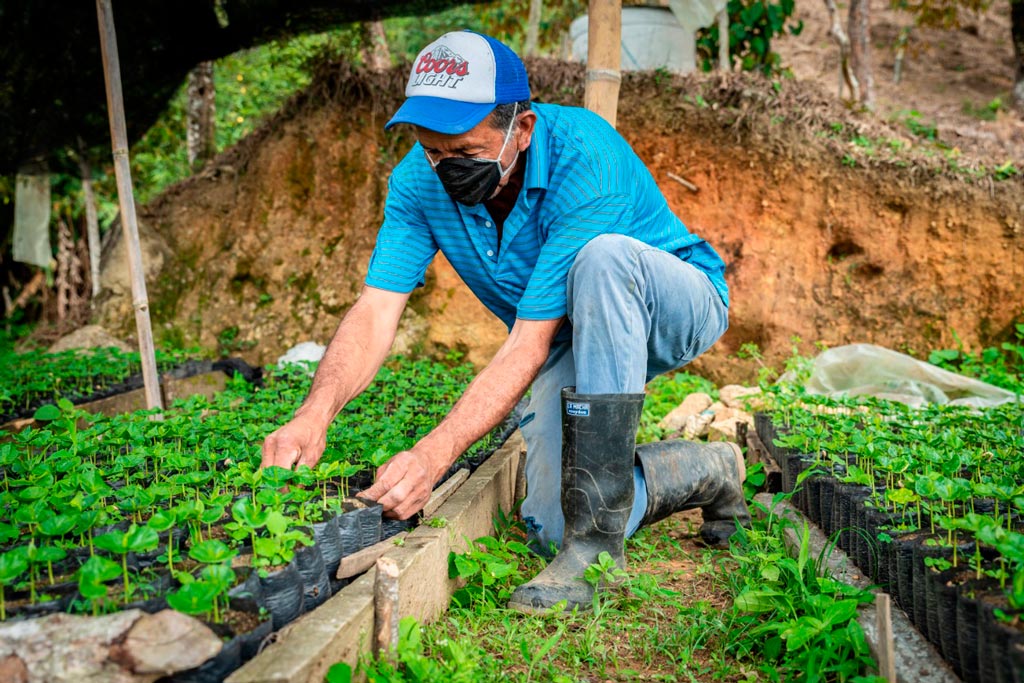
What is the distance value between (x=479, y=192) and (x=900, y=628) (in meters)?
1.69

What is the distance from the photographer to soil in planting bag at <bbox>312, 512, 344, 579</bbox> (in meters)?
1.90

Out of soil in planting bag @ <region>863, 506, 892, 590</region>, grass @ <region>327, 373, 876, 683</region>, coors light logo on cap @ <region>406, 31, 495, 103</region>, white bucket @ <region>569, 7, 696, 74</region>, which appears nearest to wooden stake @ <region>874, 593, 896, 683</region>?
grass @ <region>327, 373, 876, 683</region>

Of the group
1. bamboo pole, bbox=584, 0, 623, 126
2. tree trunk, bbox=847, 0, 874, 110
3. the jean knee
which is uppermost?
tree trunk, bbox=847, 0, 874, 110

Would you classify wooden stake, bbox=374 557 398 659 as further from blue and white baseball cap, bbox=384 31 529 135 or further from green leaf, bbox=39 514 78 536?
blue and white baseball cap, bbox=384 31 529 135

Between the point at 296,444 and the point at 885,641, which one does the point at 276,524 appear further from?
the point at 885,641

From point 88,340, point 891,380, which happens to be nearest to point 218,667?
point 891,380

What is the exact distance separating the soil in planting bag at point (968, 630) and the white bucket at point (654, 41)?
6034 mm

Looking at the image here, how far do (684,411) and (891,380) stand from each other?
1.43 m

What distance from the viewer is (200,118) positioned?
8.68 m

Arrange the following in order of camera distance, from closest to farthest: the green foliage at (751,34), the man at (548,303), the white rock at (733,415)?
the man at (548,303)
the white rock at (733,415)
the green foliage at (751,34)

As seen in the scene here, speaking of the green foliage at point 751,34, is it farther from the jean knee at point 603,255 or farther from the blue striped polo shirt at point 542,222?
the jean knee at point 603,255

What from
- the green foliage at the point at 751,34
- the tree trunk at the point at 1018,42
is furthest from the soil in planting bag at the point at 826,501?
the tree trunk at the point at 1018,42

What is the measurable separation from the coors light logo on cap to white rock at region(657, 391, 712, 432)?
2852mm

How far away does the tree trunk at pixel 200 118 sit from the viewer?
28.5ft
